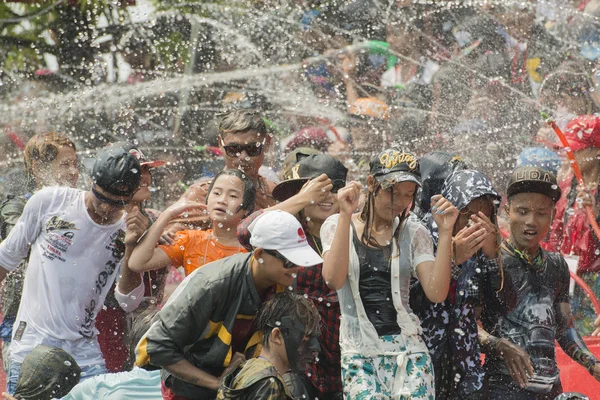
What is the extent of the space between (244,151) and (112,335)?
54.1 inches

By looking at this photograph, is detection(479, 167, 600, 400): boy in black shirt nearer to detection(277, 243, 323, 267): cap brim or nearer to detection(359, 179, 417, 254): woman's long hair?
detection(359, 179, 417, 254): woman's long hair

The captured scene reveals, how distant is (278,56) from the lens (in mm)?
11734

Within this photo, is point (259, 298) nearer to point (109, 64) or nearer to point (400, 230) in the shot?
point (400, 230)

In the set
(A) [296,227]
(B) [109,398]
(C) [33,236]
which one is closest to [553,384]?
(A) [296,227]

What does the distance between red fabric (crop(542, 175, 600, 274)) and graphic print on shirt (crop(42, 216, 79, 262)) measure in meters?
4.22

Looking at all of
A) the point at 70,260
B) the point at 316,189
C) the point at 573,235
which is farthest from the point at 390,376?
the point at 573,235

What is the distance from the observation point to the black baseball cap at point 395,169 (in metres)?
A: 4.94

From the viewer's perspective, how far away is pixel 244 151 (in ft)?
20.7

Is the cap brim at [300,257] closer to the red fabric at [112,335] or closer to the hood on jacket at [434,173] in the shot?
the hood on jacket at [434,173]

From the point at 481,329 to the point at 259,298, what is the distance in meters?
1.69

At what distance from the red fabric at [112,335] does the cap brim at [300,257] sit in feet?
6.64

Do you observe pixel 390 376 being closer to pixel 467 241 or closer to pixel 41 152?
pixel 467 241

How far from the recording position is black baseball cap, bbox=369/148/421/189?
4938mm

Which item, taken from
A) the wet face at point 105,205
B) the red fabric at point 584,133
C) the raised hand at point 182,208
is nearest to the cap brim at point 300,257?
the raised hand at point 182,208
